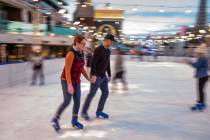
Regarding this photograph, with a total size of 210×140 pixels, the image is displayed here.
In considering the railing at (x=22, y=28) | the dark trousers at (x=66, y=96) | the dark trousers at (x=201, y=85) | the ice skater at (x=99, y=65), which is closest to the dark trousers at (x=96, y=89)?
the ice skater at (x=99, y=65)

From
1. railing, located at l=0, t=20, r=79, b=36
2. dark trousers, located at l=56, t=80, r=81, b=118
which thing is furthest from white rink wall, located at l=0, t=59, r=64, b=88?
railing, located at l=0, t=20, r=79, b=36

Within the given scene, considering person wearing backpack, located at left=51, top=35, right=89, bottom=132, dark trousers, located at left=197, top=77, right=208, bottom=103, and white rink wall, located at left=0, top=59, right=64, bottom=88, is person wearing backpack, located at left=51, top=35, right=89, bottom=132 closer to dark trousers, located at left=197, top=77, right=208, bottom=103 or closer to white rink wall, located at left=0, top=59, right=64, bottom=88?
dark trousers, located at left=197, top=77, right=208, bottom=103

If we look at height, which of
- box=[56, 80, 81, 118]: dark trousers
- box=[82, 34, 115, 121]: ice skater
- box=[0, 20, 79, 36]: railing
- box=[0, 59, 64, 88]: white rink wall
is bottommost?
box=[0, 59, 64, 88]: white rink wall

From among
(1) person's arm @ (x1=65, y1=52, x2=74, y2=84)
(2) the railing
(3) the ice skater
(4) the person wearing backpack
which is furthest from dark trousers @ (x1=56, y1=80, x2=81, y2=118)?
(2) the railing

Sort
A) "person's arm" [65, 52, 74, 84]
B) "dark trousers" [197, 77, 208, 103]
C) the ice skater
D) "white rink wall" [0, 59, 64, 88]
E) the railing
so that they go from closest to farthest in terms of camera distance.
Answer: "person's arm" [65, 52, 74, 84] < the ice skater < "dark trousers" [197, 77, 208, 103] < "white rink wall" [0, 59, 64, 88] < the railing

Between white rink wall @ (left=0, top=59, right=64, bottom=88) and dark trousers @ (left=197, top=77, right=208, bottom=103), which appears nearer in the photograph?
dark trousers @ (left=197, top=77, right=208, bottom=103)

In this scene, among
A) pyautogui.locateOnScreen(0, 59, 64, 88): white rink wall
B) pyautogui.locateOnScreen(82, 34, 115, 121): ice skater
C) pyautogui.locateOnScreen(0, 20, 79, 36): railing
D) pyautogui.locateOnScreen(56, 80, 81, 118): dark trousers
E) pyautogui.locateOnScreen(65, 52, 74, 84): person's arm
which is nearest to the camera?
pyautogui.locateOnScreen(65, 52, 74, 84): person's arm

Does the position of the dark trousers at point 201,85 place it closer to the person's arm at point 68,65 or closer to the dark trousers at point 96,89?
the dark trousers at point 96,89

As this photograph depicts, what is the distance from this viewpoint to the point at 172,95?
8.63 metres

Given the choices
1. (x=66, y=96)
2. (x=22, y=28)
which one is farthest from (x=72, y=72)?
(x=22, y=28)

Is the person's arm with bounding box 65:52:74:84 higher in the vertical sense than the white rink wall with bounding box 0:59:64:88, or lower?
higher

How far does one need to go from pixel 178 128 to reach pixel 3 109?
3382mm

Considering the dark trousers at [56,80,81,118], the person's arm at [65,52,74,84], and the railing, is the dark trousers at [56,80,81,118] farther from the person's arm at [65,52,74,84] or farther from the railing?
the railing

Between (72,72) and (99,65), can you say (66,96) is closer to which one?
(72,72)
